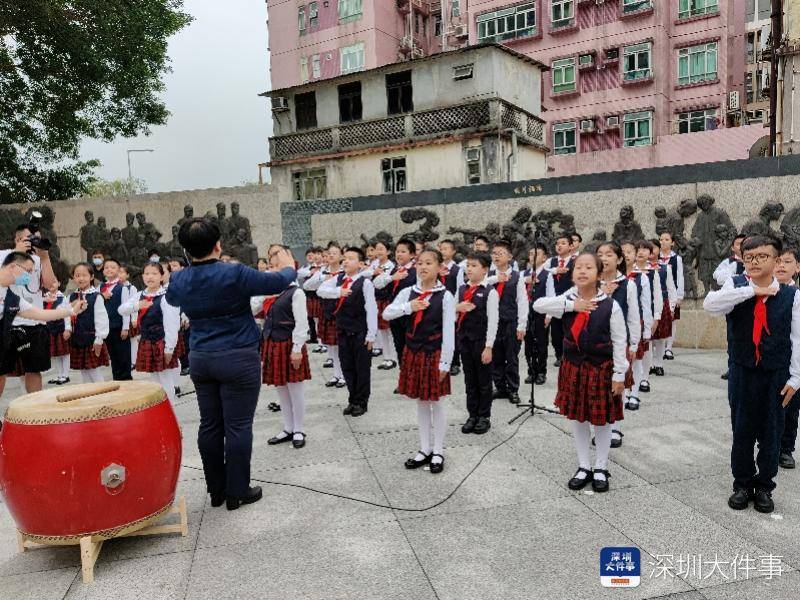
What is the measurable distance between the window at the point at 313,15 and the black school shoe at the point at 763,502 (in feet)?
96.1

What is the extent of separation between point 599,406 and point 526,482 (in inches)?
A: 31.8

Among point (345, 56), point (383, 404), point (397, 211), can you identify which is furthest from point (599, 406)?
point (345, 56)

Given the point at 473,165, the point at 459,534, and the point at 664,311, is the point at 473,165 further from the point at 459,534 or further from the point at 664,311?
the point at 459,534

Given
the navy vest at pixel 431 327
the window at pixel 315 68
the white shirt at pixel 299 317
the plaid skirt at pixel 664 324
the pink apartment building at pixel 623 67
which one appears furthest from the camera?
the window at pixel 315 68

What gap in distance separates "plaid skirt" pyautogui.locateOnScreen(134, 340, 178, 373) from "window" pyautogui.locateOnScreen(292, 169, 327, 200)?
16.5 meters

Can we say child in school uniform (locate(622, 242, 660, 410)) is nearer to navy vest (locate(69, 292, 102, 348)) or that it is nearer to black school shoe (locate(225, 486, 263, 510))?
black school shoe (locate(225, 486, 263, 510))

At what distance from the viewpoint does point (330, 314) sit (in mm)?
7926

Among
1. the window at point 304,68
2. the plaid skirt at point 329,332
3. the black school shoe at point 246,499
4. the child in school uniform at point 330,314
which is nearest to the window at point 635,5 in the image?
the window at point 304,68

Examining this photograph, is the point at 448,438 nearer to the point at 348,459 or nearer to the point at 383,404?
the point at 348,459

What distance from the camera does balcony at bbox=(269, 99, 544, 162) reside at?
19312mm

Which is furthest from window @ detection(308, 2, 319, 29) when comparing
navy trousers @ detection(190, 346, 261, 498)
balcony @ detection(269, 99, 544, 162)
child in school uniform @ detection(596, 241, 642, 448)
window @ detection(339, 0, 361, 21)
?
navy trousers @ detection(190, 346, 261, 498)

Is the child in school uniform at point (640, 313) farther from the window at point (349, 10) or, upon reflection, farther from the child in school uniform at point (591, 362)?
the window at point (349, 10)

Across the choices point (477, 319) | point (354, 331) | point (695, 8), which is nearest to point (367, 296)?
point (354, 331)

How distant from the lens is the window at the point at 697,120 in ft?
76.1
